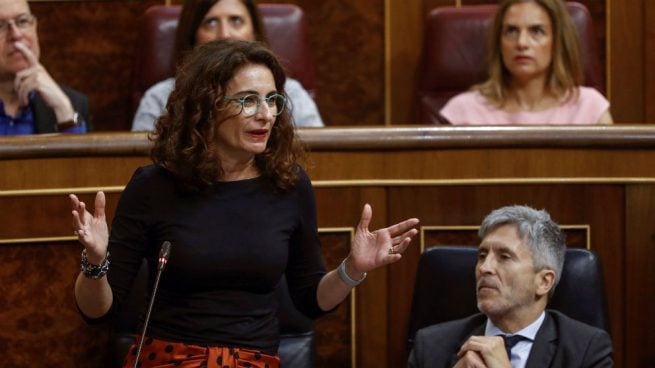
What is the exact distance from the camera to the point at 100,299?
1.49 meters

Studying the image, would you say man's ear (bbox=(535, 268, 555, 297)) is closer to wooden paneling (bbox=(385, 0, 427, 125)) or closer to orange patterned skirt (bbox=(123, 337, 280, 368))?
orange patterned skirt (bbox=(123, 337, 280, 368))

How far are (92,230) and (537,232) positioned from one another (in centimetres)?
64

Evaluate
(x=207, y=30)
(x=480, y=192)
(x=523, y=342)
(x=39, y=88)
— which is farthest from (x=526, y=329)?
(x=39, y=88)

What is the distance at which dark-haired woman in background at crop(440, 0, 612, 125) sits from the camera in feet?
7.85

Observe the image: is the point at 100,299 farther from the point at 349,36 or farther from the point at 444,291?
the point at 349,36

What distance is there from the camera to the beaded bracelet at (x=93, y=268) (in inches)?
57.0

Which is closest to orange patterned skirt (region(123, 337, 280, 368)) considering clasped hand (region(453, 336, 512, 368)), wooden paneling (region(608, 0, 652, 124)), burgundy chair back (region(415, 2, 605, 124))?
clasped hand (region(453, 336, 512, 368))

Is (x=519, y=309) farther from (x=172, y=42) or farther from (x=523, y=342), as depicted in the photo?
(x=172, y=42)

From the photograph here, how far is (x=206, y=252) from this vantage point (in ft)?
5.02

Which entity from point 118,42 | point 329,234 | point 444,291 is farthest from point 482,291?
point 118,42

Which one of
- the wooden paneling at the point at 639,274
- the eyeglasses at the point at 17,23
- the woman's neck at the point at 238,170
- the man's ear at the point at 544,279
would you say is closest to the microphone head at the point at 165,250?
the woman's neck at the point at 238,170

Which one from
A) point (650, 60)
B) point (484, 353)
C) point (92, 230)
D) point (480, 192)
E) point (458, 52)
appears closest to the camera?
point (92, 230)

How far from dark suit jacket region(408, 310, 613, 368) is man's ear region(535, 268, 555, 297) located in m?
0.03

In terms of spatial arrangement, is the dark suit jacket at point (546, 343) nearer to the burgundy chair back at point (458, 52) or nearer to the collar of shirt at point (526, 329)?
the collar of shirt at point (526, 329)
